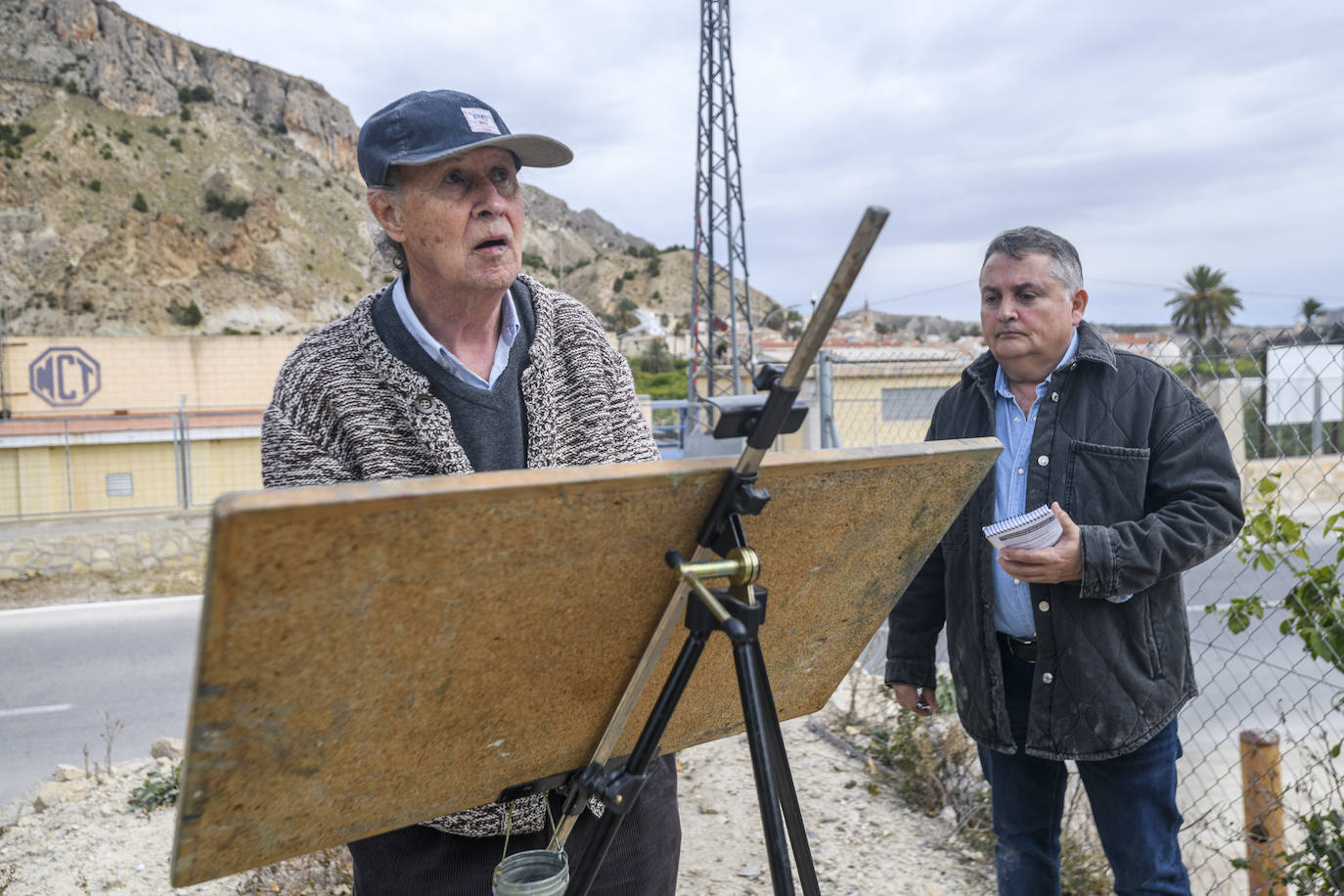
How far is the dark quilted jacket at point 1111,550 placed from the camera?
2094 millimetres

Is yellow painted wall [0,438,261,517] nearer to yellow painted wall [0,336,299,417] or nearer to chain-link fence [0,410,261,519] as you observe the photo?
chain-link fence [0,410,261,519]

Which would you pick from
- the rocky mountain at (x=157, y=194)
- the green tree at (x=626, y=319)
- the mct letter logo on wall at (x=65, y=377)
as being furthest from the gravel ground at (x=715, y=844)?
the green tree at (x=626, y=319)

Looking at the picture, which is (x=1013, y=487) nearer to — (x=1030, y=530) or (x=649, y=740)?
(x=1030, y=530)

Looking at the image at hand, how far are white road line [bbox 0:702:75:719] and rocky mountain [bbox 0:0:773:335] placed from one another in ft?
117

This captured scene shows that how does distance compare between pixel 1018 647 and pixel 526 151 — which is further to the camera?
pixel 1018 647

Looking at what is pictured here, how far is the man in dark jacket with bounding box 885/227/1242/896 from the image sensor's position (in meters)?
2.12

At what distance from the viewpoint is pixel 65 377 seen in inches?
898

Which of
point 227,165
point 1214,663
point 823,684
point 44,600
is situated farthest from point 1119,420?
point 227,165

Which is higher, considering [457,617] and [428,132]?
[428,132]

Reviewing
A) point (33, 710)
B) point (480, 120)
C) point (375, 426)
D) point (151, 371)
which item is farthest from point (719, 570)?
point (151, 371)

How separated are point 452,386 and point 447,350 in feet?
0.26

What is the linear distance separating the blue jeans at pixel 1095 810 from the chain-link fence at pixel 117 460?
16.9m

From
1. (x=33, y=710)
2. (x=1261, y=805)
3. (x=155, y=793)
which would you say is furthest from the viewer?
(x=33, y=710)

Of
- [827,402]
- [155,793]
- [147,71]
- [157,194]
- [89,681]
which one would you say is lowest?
[89,681]
